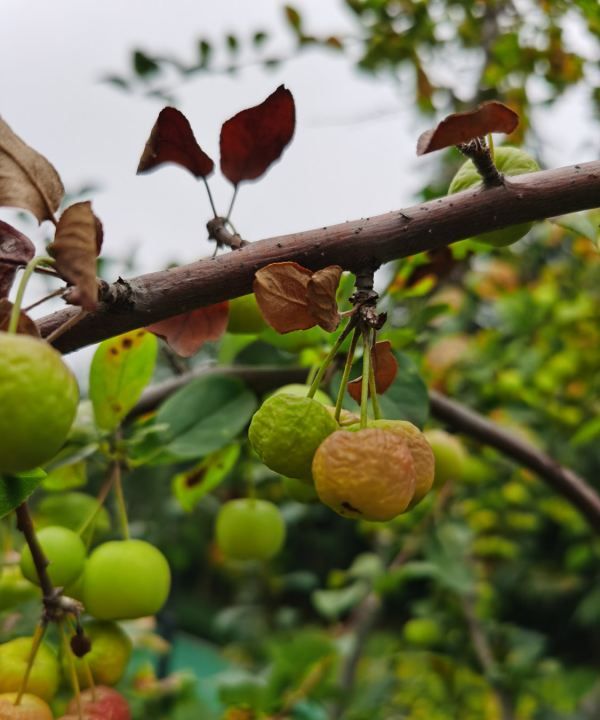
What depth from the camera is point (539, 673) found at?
1715 millimetres

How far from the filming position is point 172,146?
49 centimetres

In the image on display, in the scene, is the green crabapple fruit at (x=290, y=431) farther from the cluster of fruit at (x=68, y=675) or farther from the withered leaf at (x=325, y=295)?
the cluster of fruit at (x=68, y=675)

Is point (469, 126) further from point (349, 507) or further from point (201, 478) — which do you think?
point (201, 478)

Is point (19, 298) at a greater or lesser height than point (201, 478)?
greater

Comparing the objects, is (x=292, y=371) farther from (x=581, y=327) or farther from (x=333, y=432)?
(x=581, y=327)

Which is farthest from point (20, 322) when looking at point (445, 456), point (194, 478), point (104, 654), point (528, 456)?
point (528, 456)

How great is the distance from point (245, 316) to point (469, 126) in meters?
0.29

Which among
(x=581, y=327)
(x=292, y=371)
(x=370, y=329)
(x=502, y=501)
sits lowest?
(x=502, y=501)

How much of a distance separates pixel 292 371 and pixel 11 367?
48 cm

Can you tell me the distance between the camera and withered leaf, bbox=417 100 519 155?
394mm

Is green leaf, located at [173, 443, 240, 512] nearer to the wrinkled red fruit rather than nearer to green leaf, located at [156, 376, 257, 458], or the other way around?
green leaf, located at [156, 376, 257, 458]

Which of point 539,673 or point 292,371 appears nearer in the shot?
point 292,371

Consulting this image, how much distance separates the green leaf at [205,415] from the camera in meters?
0.71

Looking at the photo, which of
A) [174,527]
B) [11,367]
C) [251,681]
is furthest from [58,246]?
[174,527]
